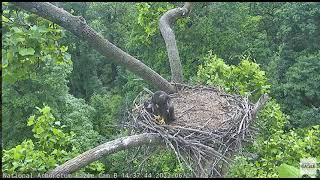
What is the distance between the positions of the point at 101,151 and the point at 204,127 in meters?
1.84

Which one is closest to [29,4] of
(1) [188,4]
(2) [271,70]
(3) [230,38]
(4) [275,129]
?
(1) [188,4]

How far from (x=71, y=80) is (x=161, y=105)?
20504mm

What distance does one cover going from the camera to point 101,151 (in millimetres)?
4910

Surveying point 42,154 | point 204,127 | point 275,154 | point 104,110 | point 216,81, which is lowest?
point 275,154

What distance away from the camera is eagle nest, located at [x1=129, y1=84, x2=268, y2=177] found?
549 centimetres

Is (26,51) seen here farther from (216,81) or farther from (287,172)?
(216,81)

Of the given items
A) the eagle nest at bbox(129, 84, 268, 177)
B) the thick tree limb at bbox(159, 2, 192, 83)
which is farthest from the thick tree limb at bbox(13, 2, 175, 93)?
the thick tree limb at bbox(159, 2, 192, 83)

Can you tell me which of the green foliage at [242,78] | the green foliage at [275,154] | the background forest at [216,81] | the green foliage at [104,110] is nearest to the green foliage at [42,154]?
the background forest at [216,81]

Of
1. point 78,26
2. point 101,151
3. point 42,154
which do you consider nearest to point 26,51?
point 78,26

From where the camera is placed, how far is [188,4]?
8555mm

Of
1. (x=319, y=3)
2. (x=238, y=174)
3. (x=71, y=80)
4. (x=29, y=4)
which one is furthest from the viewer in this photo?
(x=71, y=80)

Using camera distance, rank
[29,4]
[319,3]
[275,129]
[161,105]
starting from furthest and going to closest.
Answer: [319,3], [275,129], [161,105], [29,4]

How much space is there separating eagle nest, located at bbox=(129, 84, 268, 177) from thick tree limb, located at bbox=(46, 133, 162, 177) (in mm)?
219

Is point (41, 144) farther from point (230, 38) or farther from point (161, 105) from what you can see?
point (230, 38)
